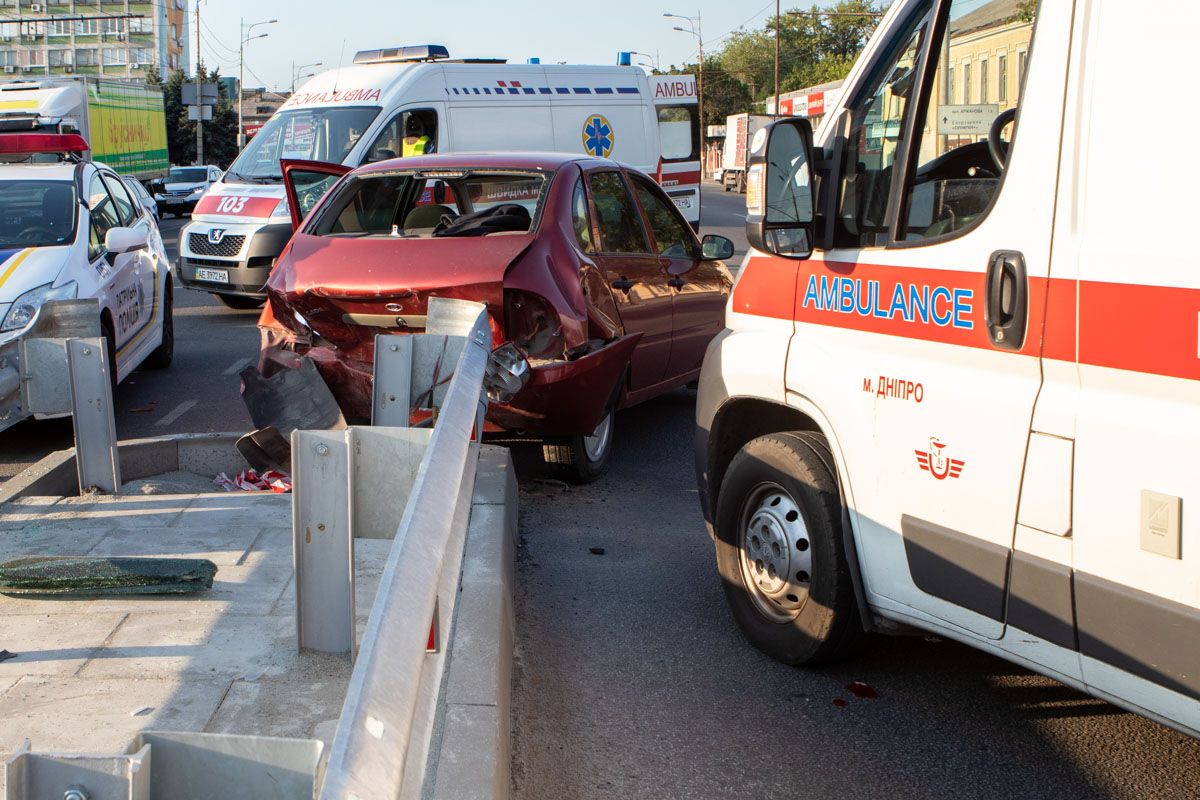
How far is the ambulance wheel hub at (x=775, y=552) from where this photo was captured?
176 inches

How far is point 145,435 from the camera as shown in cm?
855

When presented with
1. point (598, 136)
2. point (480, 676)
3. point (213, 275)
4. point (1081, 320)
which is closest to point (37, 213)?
point (213, 275)

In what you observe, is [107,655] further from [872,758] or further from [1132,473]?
[1132,473]

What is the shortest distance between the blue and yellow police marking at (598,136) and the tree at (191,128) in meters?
67.9

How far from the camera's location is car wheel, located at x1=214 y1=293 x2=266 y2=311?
49.3 feet

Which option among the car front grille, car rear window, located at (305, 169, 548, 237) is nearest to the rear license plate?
the car front grille

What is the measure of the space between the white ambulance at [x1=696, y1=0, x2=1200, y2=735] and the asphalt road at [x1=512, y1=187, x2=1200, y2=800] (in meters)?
0.27

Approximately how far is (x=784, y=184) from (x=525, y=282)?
252 centimetres

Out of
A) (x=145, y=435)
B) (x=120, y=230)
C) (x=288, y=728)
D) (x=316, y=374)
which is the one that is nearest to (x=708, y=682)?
(x=288, y=728)

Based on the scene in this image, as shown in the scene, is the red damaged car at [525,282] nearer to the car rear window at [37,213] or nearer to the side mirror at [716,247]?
the side mirror at [716,247]

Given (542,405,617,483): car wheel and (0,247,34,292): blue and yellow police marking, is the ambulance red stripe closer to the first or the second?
(542,405,617,483): car wheel

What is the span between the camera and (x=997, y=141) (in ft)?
12.5

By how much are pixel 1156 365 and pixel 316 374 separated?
15.1ft

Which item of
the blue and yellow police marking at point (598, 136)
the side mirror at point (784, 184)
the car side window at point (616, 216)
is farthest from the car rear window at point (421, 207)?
the blue and yellow police marking at point (598, 136)
